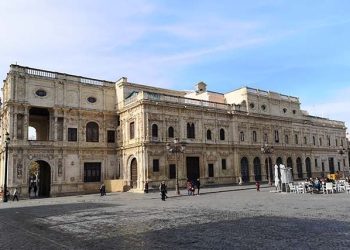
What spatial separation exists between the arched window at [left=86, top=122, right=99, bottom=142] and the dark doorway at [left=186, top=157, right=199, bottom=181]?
10473 mm

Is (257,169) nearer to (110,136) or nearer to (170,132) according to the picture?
(170,132)

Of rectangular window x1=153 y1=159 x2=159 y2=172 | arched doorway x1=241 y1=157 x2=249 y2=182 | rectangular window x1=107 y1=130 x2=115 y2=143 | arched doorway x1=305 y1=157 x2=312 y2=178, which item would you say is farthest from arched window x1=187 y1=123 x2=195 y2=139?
arched doorway x1=305 y1=157 x2=312 y2=178

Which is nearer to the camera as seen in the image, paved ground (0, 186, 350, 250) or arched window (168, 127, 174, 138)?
paved ground (0, 186, 350, 250)

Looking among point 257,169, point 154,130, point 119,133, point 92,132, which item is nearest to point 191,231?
point 154,130

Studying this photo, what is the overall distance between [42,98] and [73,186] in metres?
9.52

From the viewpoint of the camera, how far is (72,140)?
115 ft

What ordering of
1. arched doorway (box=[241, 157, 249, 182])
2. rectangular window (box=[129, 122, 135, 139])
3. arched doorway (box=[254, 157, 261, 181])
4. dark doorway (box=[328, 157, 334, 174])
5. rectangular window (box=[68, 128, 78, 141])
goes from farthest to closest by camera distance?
dark doorway (box=[328, 157, 334, 174]) → arched doorway (box=[254, 157, 261, 181]) → arched doorway (box=[241, 157, 249, 182]) → rectangular window (box=[129, 122, 135, 139]) → rectangular window (box=[68, 128, 78, 141])

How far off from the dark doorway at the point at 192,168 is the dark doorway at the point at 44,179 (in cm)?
1470

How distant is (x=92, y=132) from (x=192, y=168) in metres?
11.8

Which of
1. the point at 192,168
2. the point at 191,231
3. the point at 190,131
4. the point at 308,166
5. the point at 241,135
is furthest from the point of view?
the point at 308,166

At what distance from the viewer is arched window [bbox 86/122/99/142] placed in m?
36.2

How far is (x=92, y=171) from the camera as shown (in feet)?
118

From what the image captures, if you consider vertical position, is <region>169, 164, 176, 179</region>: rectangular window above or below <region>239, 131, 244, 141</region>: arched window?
below

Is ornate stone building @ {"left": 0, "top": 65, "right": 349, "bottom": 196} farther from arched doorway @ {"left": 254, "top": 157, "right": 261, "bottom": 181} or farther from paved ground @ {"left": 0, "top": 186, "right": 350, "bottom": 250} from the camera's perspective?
paved ground @ {"left": 0, "top": 186, "right": 350, "bottom": 250}
